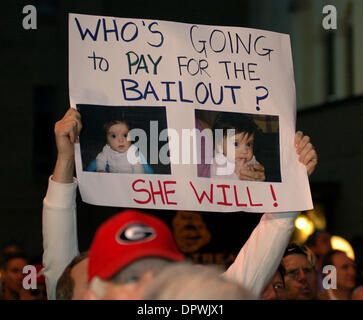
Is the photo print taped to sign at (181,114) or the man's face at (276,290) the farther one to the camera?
the man's face at (276,290)

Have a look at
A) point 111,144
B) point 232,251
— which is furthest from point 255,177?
point 232,251

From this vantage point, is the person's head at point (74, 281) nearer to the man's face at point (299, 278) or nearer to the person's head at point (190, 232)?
the man's face at point (299, 278)

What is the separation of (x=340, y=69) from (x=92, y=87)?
8632 millimetres

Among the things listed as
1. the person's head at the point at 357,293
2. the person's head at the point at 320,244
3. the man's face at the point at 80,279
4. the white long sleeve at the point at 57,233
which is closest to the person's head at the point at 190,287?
the man's face at the point at 80,279

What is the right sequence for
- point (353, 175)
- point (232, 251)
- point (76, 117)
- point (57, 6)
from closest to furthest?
point (76, 117), point (232, 251), point (353, 175), point (57, 6)

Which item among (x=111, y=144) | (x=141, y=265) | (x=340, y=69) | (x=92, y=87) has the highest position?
(x=340, y=69)

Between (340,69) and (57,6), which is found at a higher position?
(57,6)

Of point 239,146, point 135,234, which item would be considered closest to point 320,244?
point 239,146

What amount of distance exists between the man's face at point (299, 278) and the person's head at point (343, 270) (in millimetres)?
831

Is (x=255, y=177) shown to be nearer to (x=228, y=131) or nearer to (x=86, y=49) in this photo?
(x=228, y=131)

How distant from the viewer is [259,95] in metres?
2.88

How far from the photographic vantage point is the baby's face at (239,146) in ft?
9.12

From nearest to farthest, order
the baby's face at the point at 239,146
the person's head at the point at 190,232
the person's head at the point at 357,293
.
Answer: the baby's face at the point at 239,146
the person's head at the point at 357,293
the person's head at the point at 190,232

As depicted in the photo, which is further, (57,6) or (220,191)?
Result: (57,6)
